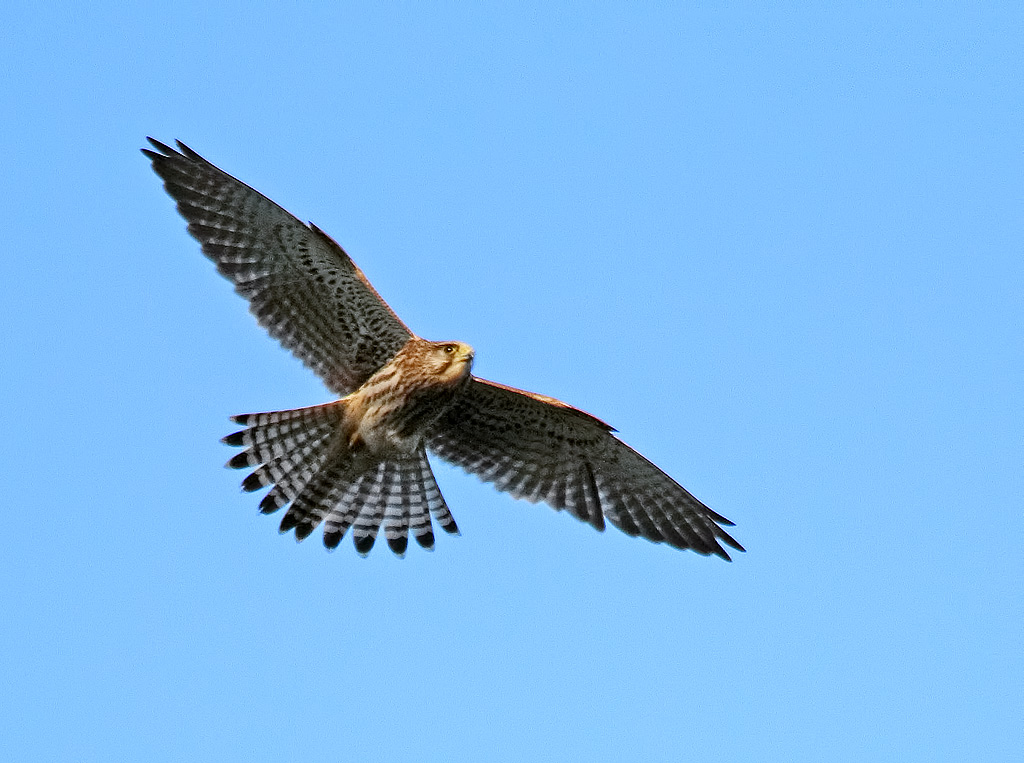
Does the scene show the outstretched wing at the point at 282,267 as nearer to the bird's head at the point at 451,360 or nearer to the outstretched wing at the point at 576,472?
the bird's head at the point at 451,360

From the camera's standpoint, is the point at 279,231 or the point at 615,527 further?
the point at 615,527

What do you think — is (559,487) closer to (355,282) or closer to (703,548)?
(703,548)

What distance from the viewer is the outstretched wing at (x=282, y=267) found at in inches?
456

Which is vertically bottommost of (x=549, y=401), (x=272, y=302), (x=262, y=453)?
(x=262, y=453)

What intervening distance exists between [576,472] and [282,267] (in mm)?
2948

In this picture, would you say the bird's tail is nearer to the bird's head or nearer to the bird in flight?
the bird in flight

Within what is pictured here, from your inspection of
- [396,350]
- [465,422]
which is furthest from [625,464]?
[396,350]

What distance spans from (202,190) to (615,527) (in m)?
4.23

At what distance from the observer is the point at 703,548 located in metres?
12.6

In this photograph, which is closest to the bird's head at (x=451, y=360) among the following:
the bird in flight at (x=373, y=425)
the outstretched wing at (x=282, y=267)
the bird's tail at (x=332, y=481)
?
the bird in flight at (x=373, y=425)

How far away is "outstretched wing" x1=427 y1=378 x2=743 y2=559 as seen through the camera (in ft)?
41.0

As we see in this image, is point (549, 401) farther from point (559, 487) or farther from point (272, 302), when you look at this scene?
point (272, 302)

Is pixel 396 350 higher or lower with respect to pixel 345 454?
higher

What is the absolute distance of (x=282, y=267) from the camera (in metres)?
11.8
